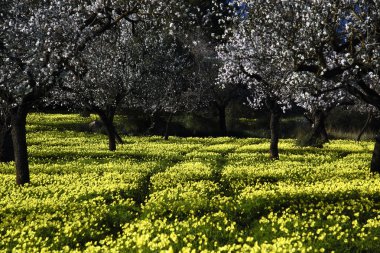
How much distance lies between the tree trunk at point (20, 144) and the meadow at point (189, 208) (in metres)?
0.65

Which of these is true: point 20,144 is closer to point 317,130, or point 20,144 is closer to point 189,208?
point 189,208

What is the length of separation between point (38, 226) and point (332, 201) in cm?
971

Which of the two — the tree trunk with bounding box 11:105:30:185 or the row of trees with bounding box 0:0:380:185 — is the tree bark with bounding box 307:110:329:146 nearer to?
the row of trees with bounding box 0:0:380:185

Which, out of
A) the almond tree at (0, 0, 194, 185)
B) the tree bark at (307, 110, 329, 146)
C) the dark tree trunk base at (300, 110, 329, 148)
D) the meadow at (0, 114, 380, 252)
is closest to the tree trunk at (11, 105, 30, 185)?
the almond tree at (0, 0, 194, 185)

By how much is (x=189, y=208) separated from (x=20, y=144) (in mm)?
10207

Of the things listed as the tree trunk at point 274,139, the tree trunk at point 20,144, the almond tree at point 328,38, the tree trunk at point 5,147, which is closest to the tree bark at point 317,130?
the tree trunk at point 274,139

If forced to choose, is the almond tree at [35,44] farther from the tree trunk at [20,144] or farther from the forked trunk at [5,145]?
the forked trunk at [5,145]

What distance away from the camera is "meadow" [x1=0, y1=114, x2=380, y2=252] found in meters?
11.0

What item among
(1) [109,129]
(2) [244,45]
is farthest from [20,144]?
(2) [244,45]

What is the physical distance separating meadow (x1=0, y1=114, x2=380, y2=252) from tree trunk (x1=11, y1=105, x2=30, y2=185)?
25.6 inches

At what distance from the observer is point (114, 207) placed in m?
15.8

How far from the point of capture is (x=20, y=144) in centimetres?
2111

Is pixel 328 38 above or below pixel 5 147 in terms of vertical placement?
above

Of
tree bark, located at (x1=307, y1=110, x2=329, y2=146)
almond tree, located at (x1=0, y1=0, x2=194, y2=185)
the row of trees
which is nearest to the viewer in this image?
the row of trees
